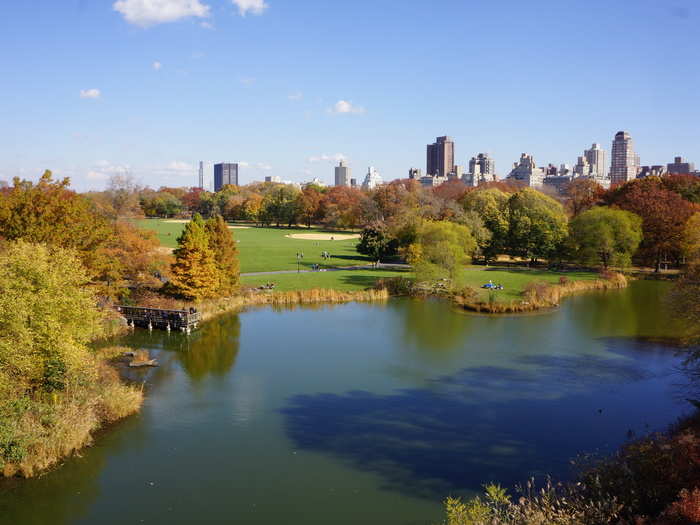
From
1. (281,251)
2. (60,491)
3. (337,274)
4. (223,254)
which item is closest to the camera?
(60,491)

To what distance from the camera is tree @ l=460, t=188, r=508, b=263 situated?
58062 mm

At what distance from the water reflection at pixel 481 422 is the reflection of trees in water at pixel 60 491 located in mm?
5733

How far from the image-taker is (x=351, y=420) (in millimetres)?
19344

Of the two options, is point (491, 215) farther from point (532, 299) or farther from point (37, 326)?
point (37, 326)

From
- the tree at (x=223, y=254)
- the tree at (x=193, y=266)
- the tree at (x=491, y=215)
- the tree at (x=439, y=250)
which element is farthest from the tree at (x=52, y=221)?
the tree at (x=491, y=215)

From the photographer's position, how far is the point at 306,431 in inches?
730

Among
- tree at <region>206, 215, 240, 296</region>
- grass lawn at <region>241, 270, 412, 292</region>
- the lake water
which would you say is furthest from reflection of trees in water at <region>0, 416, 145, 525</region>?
grass lawn at <region>241, 270, 412, 292</region>

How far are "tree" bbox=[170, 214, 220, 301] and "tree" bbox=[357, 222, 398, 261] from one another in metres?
25.0

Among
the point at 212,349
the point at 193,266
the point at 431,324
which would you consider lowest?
the point at 212,349

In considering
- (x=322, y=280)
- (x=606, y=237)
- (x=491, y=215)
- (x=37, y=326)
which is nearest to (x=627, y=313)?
(x=606, y=237)

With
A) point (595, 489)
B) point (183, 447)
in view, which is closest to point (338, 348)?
point (183, 447)

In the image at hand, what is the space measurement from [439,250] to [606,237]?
17.6 metres

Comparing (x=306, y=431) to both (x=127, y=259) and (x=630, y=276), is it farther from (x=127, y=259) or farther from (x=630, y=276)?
(x=630, y=276)

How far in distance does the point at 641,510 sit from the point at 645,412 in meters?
9.23
